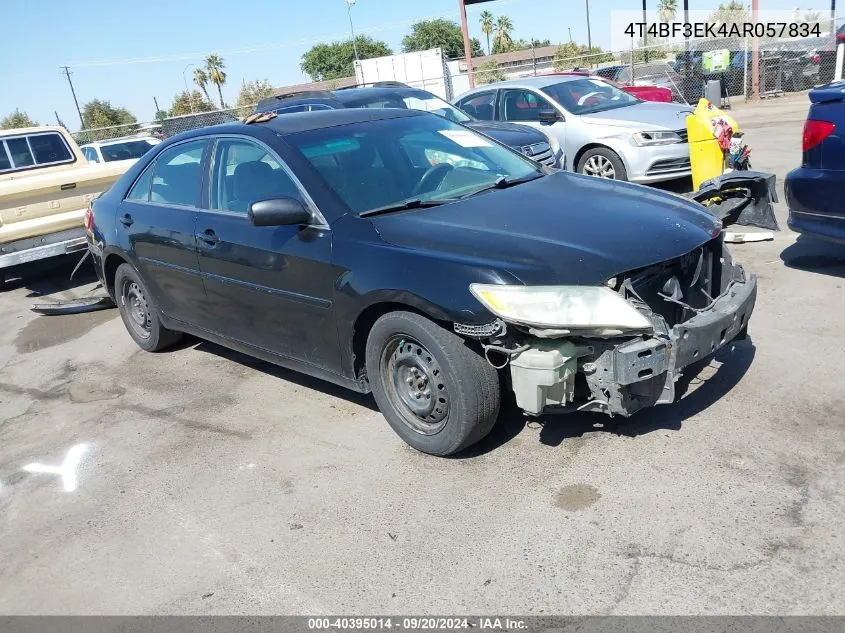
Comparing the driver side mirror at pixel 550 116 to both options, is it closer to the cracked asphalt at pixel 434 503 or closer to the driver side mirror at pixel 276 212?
the cracked asphalt at pixel 434 503

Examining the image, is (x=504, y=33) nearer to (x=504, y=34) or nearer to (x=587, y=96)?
(x=504, y=34)

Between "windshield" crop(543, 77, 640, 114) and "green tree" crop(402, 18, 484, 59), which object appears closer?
"windshield" crop(543, 77, 640, 114)

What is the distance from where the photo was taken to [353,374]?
13.9 ft

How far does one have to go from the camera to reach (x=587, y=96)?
10.8m

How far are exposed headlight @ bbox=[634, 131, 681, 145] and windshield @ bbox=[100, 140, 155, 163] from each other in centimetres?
1078

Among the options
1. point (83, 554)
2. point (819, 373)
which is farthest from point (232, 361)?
point (819, 373)

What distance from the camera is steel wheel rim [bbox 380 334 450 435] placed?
12.4ft

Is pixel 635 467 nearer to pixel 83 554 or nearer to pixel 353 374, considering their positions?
pixel 353 374

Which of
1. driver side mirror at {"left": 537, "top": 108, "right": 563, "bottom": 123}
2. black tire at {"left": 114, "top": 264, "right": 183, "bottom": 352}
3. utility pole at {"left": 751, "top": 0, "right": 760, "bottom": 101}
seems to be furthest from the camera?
utility pole at {"left": 751, "top": 0, "right": 760, "bottom": 101}

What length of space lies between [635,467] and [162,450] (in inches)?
109

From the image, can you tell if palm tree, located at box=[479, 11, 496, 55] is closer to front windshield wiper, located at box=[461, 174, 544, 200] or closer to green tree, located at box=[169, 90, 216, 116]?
green tree, located at box=[169, 90, 216, 116]

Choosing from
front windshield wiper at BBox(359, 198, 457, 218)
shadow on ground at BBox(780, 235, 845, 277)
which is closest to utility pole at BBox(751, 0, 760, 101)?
shadow on ground at BBox(780, 235, 845, 277)

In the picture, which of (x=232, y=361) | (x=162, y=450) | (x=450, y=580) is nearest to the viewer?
(x=450, y=580)

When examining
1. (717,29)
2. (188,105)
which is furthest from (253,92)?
(717,29)
